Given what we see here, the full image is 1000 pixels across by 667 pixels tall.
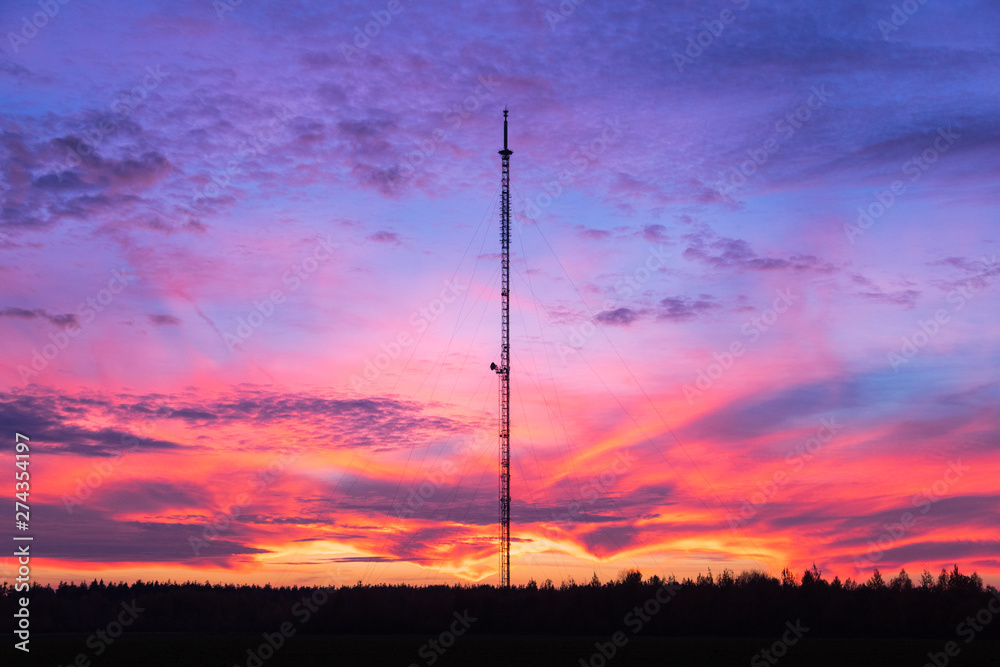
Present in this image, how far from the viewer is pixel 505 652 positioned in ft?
240

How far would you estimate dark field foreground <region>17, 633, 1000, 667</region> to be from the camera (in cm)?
6662

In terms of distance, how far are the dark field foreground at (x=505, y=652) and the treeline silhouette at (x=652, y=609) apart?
1090 cm

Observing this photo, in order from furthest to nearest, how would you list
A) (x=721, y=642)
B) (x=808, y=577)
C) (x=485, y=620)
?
(x=808, y=577), (x=485, y=620), (x=721, y=642)

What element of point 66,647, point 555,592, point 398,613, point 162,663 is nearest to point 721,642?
point 555,592

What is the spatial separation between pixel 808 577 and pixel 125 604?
90425 millimetres

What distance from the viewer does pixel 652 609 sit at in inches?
4173

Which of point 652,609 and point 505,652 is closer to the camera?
point 505,652

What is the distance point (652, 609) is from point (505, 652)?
37.1 metres

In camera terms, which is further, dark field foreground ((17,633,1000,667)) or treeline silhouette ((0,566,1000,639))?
treeline silhouette ((0,566,1000,639))

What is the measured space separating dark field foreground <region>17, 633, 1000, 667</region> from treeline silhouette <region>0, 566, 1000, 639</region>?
10.9m

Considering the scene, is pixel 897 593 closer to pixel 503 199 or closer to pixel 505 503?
pixel 505 503

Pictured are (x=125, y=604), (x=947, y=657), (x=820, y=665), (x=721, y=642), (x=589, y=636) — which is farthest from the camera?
(x=125, y=604)

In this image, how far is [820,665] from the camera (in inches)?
2522

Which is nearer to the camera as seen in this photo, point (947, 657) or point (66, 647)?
A: point (947, 657)
